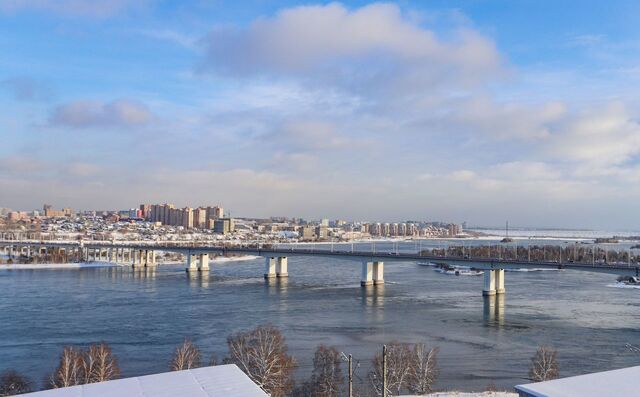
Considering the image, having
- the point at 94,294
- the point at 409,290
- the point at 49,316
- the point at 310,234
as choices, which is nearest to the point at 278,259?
the point at 409,290

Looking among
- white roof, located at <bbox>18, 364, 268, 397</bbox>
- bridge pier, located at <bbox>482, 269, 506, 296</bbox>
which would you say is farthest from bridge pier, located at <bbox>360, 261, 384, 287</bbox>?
white roof, located at <bbox>18, 364, 268, 397</bbox>

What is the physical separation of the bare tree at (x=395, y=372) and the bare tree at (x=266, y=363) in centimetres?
161

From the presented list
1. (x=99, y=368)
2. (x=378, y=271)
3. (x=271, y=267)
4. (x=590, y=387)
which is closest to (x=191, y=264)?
(x=271, y=267)

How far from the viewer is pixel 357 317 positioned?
19.8 m

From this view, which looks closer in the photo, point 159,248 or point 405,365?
point 405,365

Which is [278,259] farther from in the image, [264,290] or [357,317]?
[357,317]

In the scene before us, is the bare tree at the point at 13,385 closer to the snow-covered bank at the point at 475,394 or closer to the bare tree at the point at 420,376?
the bare tree at the point at 420,376

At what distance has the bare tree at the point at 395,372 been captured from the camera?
34.0 feet

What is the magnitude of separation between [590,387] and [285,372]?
542 cm

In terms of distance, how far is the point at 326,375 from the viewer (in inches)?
409

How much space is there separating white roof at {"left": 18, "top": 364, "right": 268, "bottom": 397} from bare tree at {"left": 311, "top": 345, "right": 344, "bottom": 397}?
9.17ft

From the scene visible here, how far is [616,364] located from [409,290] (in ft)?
52.8

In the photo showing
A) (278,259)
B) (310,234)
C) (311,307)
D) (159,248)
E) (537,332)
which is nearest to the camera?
(537,332)

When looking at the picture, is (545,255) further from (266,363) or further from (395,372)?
(266,363)
